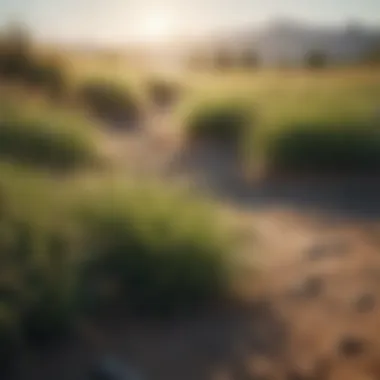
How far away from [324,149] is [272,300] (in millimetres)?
282

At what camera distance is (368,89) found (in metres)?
1.27

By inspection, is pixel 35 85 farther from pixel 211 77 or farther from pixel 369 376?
pixel 369 376

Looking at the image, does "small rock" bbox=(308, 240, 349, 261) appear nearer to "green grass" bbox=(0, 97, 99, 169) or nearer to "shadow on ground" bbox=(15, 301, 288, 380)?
"shadow on ground" bbox=(15, 301, 288, 380)

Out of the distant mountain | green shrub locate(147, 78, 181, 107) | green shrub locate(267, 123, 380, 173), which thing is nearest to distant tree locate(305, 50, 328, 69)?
the distant mountain

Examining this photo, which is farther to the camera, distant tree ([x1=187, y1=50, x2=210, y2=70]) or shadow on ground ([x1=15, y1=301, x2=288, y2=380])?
distant tree ([x1=187, y1=50, x2=210, y2=70])

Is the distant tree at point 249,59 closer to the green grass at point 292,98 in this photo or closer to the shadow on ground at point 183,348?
the green grass at point 292,98

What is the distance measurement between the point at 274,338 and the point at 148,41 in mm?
561

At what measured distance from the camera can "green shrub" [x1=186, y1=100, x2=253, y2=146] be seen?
48.8 inches

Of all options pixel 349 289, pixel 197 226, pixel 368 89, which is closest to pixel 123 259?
pixel 197 226

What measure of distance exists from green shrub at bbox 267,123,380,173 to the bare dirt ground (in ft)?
0.10

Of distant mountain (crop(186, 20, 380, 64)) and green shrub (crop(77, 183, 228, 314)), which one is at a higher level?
distant mountain (crop(186, 20, 380, 64))

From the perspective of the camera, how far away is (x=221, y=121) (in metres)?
1.25

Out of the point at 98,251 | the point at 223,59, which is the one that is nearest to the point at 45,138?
the point at 98,251

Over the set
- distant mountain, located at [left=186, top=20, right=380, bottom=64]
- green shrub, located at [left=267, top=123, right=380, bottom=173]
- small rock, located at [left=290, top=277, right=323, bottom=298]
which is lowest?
small rock, located at [left=290, top=277, right=323, bottom=298]
